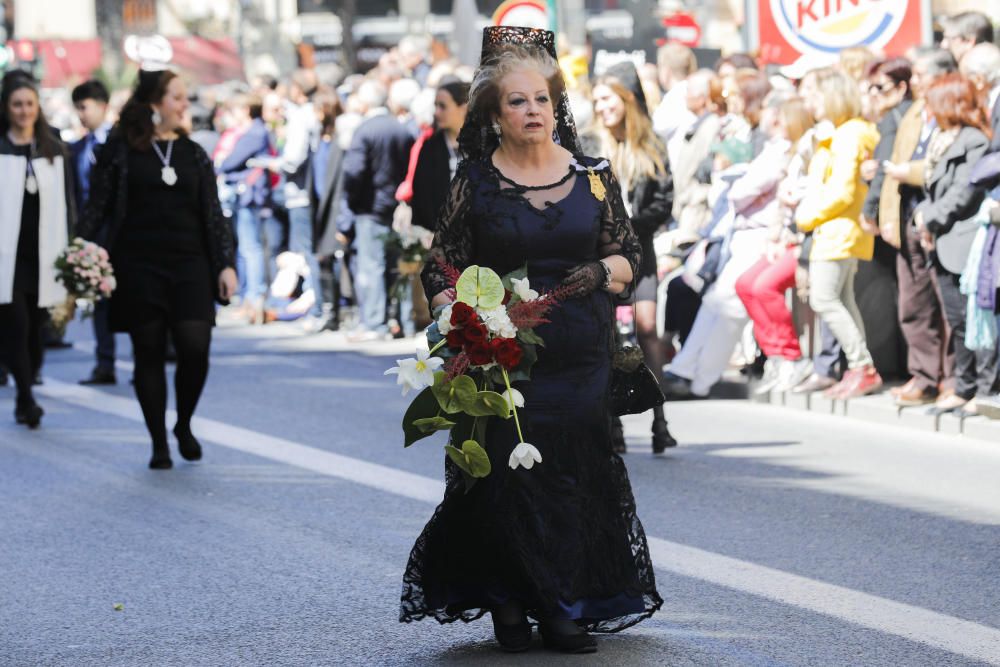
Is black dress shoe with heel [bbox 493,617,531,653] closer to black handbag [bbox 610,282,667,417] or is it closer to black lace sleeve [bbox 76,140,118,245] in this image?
black handbag [bbox 610,282,667,417]

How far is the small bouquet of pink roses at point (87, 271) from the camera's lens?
1043 centimetres

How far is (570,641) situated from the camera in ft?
20.2

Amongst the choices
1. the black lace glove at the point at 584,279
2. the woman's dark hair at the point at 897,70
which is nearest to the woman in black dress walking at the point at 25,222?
the woman's dark hair at the point at 897,70

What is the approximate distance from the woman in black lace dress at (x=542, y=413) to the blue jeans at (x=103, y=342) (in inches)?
334

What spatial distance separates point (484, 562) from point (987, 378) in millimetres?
6059

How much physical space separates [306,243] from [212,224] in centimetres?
860

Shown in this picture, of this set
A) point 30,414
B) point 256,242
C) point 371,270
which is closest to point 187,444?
point 30,414

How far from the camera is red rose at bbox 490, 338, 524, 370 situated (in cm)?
601

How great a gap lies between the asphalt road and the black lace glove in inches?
45.0

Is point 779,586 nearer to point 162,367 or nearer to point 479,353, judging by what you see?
point 479,353

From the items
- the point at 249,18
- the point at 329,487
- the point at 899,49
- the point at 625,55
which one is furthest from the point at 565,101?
the point at 249,18

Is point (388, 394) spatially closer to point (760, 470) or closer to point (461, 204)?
point (760, 470)

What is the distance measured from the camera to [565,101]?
22.6 feet
